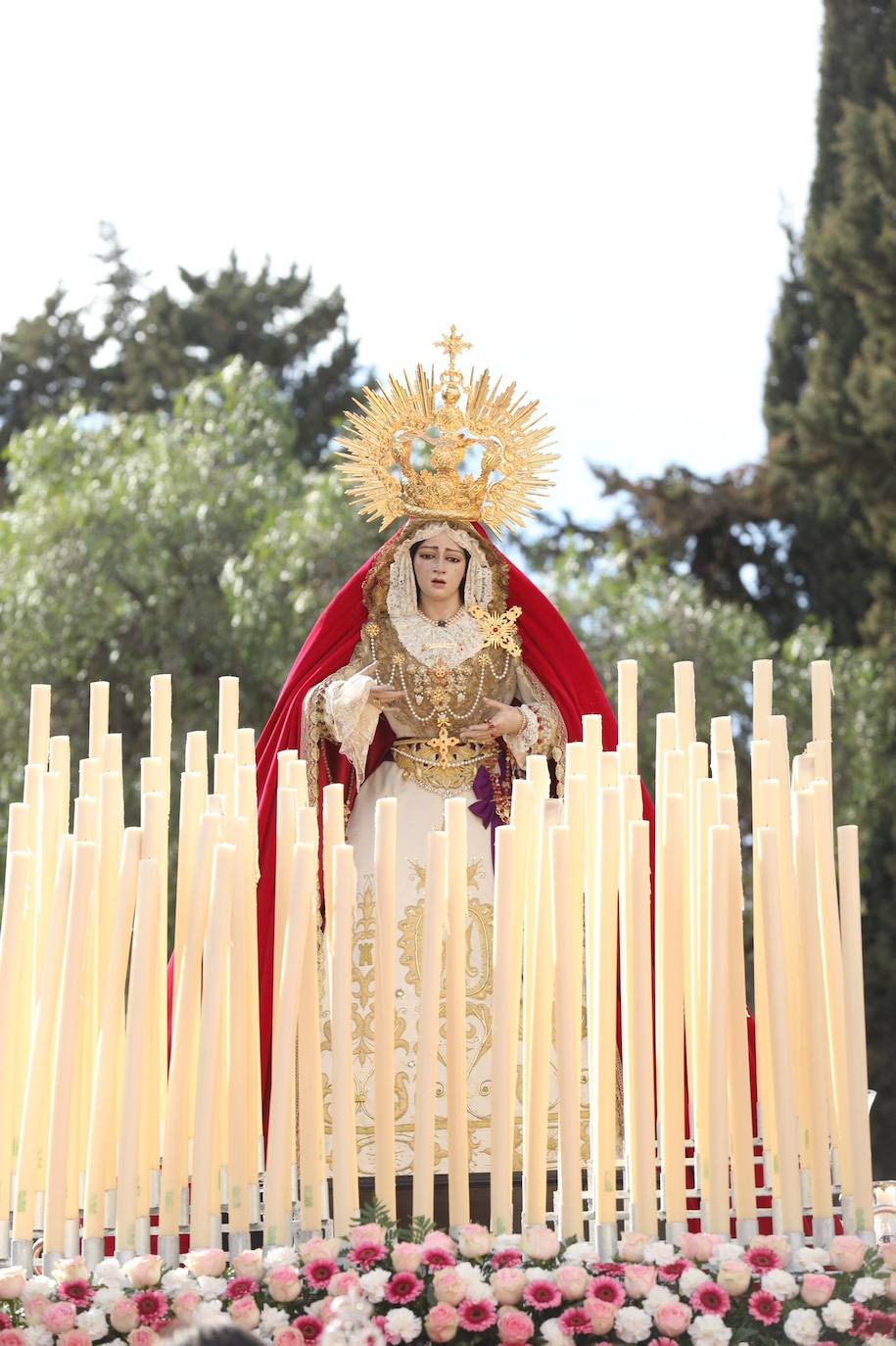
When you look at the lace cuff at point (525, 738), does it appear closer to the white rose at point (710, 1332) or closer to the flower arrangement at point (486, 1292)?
the flower arrangement at point (486, 1292)

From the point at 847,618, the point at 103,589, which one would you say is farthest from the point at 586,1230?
the point at 847,618

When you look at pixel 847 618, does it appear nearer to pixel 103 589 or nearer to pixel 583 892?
pixel 103 589

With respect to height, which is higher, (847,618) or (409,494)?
(847,618)

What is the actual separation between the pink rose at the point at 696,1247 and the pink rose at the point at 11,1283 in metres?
1.11

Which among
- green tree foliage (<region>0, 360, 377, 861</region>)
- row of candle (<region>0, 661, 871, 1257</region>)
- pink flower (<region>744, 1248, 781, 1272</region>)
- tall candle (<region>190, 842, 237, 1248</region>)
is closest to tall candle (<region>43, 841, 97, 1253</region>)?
row of candle (<region>0, 661, 871, 1257</region>)

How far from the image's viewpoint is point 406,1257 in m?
2.86

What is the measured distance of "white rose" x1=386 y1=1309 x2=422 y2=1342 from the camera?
278cm

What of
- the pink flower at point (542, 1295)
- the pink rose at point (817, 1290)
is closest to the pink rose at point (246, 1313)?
the pink flower at point (542, 1295)

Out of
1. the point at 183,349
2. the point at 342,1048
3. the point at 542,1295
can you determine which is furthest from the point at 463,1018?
the point at 183,349

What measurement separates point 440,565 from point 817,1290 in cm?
204

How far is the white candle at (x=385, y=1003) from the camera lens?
300cm

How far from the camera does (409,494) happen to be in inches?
171

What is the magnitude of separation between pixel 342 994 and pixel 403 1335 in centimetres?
55

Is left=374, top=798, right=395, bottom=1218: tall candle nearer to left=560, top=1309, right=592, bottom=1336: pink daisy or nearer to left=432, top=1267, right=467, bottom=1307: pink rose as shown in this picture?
left=432, top=1267, right=467, bottom=1307: pink rose
